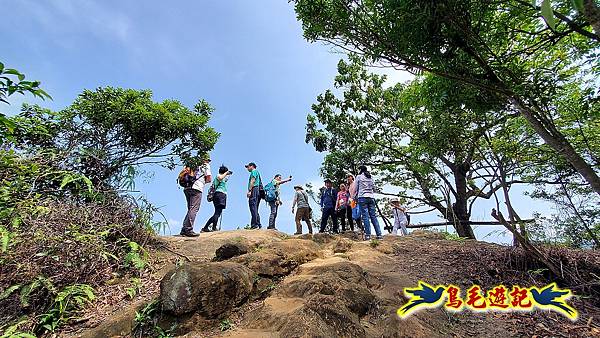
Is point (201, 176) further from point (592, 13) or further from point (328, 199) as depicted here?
point (592, 13)

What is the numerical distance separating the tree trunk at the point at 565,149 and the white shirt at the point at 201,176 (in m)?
6.75

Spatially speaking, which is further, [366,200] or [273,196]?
[273,196]

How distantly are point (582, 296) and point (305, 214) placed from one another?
23.5 feet

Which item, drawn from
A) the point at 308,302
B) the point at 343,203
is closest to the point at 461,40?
the point at 308,302

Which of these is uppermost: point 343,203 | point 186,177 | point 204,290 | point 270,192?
point 186,177

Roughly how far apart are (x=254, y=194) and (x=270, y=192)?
22.8 inches

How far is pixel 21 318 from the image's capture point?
15.0 feet

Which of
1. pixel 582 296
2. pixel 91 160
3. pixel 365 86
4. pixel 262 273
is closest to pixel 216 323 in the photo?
pixel 262 273

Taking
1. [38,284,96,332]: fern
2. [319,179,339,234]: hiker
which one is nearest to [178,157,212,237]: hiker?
[38,284,96,332]: fern

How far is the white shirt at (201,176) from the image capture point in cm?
838

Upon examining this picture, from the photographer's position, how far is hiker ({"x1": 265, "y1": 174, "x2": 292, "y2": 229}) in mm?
10327

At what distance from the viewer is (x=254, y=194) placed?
9945 mm

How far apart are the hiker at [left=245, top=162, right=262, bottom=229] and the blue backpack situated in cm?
27

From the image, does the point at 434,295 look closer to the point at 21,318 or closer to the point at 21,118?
the point at 21,318
